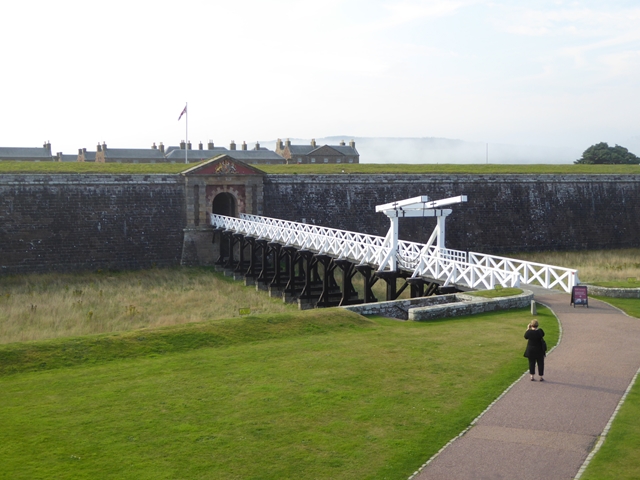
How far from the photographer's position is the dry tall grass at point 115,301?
15945 millimetres

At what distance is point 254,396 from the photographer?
765cm

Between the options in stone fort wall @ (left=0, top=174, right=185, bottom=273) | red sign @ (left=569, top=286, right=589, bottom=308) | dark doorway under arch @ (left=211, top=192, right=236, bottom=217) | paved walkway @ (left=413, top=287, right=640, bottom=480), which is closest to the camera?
paved walkway @ (left=413, top=287, right=640, bottom=480)

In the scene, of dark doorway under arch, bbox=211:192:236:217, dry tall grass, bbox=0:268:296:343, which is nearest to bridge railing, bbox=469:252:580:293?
dry tall grass, bbox=0:268:296:343

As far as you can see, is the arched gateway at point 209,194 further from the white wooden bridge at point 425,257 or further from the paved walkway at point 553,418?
the paved walkway at point 553,418

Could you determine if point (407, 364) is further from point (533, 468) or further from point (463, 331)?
point (533, 468)

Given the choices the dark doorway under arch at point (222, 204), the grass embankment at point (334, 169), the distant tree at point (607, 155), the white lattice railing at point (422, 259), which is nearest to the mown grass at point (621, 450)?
the white lattice railing at point (422, 259)

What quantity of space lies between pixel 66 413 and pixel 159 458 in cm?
163

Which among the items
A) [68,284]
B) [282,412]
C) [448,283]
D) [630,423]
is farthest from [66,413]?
[68,284]

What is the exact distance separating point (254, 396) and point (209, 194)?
20454 mm

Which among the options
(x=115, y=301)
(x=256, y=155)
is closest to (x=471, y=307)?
(x=115, y=301)

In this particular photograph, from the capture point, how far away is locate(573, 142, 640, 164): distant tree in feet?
162

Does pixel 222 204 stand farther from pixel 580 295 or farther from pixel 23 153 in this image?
pixel 23 153

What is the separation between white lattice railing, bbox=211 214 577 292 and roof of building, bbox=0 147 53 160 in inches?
1297

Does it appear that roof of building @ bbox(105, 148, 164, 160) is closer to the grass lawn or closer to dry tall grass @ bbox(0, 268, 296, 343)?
dry tall grass @ bbox(0, 268, 296, 343)
